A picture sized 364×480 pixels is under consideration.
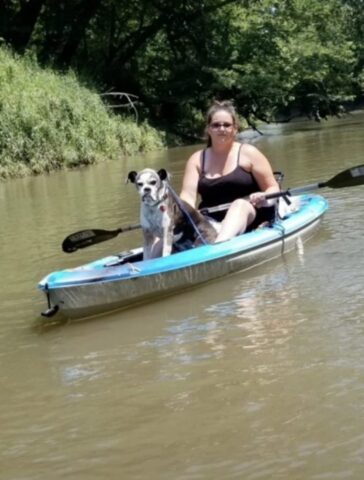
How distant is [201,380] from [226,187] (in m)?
3.07

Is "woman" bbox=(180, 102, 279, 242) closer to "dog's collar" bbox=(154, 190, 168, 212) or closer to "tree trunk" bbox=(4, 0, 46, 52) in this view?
"dog's collar" bbox=(154, 190, 168, 212)

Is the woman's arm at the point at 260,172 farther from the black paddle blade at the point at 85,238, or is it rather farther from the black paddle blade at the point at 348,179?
the black paddle blade at the point at 85,238

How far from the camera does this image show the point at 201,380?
428 centimetres

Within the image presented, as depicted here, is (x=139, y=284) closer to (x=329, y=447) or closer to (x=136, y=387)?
(x=136, y=387)

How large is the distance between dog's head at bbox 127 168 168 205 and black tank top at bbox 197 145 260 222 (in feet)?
2.87

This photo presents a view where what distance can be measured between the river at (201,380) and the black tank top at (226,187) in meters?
0.68

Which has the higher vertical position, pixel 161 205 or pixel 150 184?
pixel 150 184

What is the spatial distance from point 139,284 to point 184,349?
121cm

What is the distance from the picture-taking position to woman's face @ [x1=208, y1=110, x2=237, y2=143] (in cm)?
684

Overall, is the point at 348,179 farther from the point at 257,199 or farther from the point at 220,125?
the point at 220,125

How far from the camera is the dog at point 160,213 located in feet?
20.3

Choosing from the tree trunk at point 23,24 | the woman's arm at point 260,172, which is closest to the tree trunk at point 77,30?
the tree trunk at point 23,24

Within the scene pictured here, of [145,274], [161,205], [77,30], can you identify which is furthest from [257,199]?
[77,30]

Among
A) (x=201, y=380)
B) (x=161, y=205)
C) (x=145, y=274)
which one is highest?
(x=161, y=205)
